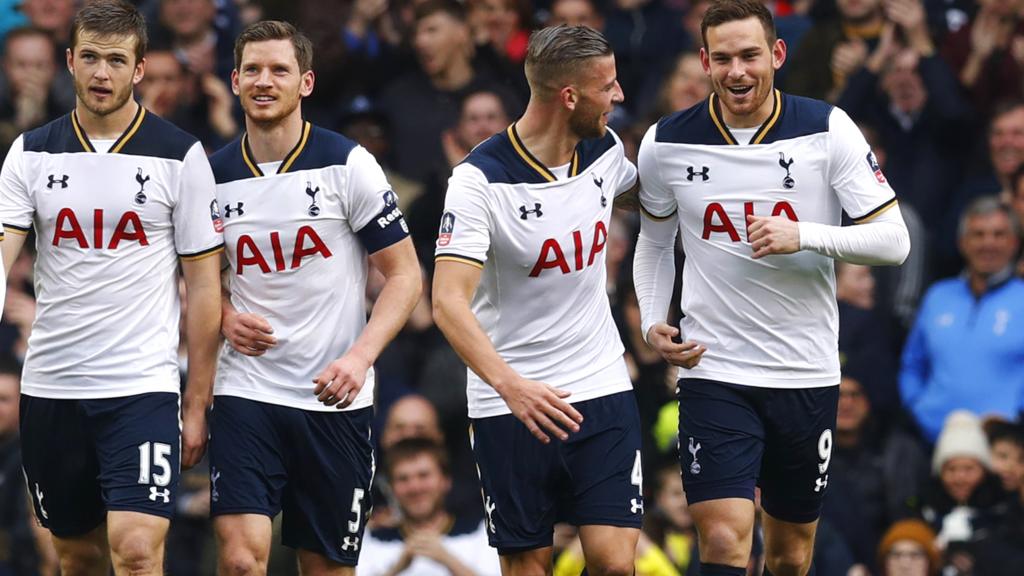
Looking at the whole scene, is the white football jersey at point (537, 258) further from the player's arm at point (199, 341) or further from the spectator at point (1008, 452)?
the spectator at point (1008, 452)

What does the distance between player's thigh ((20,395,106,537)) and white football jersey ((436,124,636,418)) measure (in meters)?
1.83

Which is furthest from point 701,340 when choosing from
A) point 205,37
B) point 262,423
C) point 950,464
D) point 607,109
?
point 205,37

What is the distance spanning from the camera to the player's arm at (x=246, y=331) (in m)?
8.98

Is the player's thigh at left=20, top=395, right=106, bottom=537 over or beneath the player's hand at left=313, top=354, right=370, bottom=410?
Result: beneath

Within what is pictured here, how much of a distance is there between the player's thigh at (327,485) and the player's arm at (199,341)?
17.2 inches

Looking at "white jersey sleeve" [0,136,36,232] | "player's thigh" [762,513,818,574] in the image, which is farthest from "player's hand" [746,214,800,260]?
"white jersey sleeve" [0,136,36,232]

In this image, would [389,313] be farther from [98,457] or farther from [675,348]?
[98,457]

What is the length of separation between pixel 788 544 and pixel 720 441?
88cm

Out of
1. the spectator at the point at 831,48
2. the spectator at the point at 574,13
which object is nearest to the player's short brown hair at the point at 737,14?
the spectator at the point at 831,48

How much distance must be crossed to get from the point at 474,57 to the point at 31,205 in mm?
6192

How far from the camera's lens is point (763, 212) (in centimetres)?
915

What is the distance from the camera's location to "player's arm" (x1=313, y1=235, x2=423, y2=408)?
8.74 m

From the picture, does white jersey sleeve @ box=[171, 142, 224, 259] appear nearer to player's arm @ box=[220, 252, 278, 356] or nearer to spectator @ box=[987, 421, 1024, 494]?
player's arm @ box=[220, 252, 278, 356]

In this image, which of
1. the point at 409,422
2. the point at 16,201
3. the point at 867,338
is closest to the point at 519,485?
the point at 16,201
